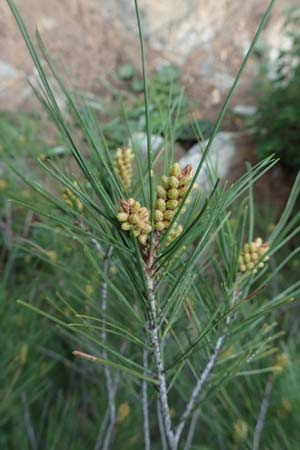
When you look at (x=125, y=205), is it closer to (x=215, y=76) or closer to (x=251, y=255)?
(x=251, y=255)

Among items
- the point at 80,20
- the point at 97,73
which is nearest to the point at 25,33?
the point at 97,73

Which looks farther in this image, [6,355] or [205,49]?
[205,49]

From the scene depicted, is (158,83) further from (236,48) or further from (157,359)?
(157,359)

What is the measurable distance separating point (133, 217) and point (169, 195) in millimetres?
22

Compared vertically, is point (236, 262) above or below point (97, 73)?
below

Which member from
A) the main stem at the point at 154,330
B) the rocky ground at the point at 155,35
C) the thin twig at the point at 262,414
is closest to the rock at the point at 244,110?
the rocky ground at the point at 155,35

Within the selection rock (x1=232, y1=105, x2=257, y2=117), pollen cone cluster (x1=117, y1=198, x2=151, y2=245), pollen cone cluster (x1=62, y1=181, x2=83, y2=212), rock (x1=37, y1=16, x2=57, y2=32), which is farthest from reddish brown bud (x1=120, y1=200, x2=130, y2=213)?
rock (x1=37, y1=16, x2=57, y2=32)

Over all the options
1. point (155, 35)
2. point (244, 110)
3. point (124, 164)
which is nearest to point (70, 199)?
point (124, 164)

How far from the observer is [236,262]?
317 millimetres

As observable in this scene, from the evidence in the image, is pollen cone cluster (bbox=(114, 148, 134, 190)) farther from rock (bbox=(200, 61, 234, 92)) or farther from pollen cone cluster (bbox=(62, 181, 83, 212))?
rock (bbox=(200, 61, 234, 92))

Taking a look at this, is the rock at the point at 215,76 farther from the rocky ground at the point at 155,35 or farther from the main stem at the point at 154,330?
the main stem at the point at 154,330

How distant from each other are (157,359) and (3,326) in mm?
369

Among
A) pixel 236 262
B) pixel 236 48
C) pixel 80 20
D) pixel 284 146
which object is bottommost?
pixel 236 262

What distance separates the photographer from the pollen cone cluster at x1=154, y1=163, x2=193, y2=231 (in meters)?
0.21
